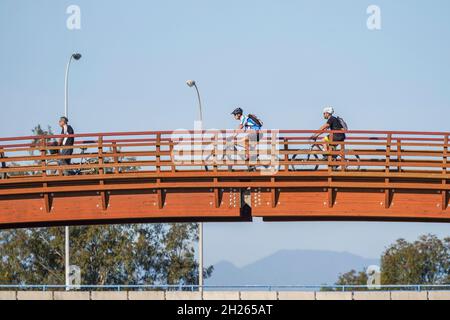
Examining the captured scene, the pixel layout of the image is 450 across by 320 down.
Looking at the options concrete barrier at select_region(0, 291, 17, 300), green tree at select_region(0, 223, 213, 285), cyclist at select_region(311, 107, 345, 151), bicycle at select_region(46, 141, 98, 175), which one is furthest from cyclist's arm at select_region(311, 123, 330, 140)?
green tree at select_region(0, 223, 213, 285)

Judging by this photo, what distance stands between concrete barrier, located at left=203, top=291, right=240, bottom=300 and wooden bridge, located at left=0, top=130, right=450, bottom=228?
22.9 feet

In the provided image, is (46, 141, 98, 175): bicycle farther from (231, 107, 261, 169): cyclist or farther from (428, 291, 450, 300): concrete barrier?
(428, 291, 450, 300): concrete barrier

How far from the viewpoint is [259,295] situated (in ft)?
146

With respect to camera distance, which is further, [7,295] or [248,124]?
[7,295]

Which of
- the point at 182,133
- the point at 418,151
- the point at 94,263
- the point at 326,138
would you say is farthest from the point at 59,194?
the point at 94,263

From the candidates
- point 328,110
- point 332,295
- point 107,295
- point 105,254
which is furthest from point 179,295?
point 105,254

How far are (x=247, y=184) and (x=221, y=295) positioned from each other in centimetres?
852

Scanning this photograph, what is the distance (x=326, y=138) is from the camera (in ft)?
131

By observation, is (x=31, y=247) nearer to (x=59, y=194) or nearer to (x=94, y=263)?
(x=94, y=263)

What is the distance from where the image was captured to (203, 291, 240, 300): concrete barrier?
151 ft

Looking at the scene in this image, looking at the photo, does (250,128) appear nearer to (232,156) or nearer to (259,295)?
(232,156)
